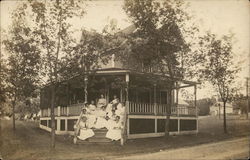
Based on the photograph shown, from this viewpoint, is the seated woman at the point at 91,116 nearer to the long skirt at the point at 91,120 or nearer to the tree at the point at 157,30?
the long skirt at the point at 91,120

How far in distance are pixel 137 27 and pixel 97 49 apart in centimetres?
317

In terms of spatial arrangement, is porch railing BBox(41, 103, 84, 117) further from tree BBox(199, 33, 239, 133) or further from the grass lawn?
tree BBox(199, 33, 239, 133)

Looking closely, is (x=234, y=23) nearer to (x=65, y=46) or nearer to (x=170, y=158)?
(x=170, y=158)

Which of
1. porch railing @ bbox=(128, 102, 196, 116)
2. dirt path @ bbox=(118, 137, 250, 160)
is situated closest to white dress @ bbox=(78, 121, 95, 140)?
porch railing @ bbox=(128, 102, 196, 116)

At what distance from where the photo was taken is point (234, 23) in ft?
41.4

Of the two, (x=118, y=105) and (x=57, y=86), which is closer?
(x=57, y=86)

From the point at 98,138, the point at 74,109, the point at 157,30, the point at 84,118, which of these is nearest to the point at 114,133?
the point at 98,138

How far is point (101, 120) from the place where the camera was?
1730cm

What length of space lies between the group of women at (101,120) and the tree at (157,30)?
8.79 ft

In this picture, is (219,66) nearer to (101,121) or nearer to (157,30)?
(157,30)

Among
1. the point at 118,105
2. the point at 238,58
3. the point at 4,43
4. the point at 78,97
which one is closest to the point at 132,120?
the point at 118,105

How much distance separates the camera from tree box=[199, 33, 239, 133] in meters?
18.4

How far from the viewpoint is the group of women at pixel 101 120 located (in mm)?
16578

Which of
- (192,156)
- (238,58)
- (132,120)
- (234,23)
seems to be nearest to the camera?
(234,23)
